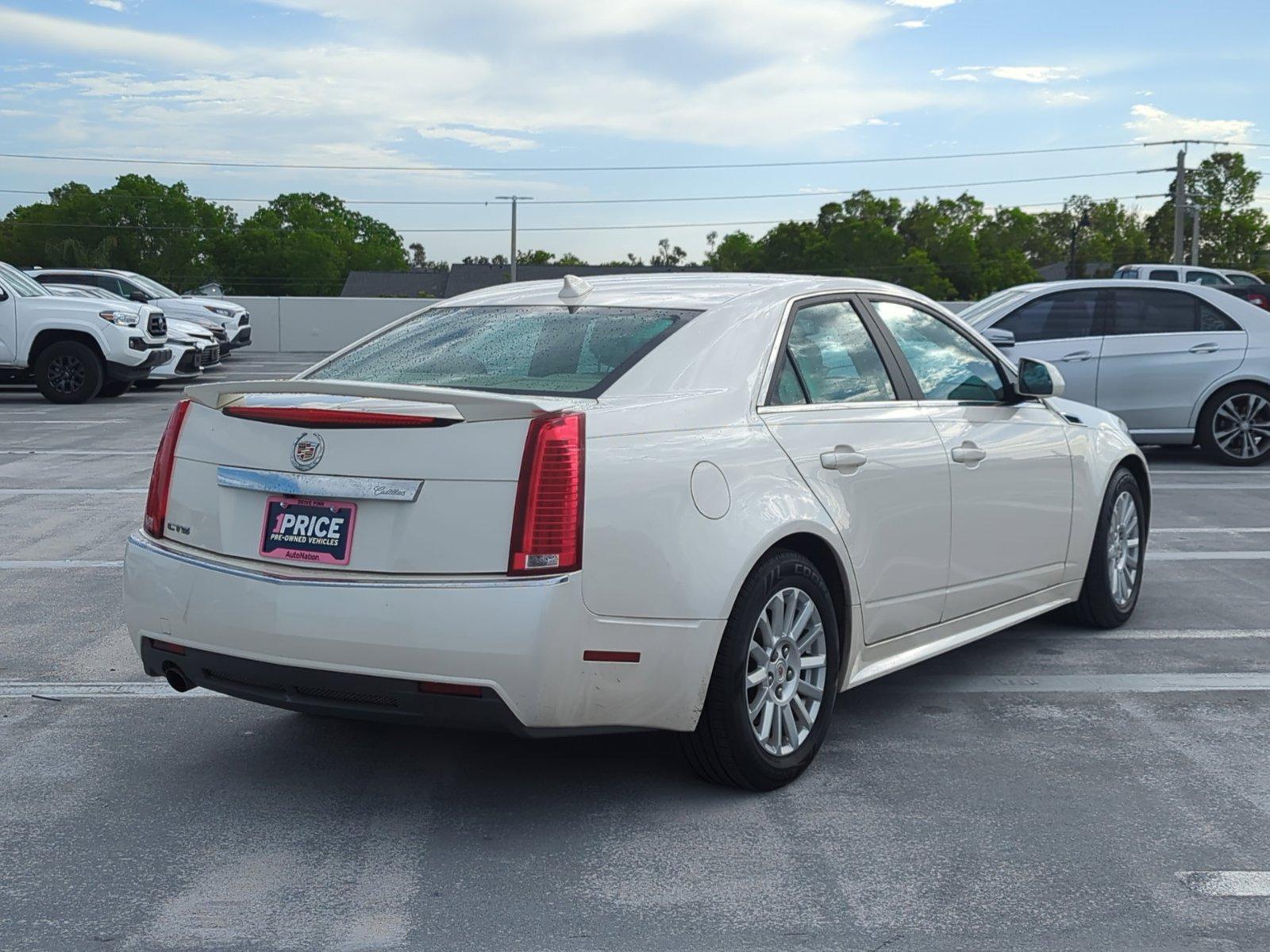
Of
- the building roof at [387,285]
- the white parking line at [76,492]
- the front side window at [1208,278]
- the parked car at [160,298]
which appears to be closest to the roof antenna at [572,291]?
the white parking line at [76,492]

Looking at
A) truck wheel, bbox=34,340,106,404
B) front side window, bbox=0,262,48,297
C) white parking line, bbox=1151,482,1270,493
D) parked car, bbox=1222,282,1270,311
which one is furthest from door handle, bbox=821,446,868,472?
parked car, bbox=1222,282,1270,311

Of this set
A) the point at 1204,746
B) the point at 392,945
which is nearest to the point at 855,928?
the point at 392,945

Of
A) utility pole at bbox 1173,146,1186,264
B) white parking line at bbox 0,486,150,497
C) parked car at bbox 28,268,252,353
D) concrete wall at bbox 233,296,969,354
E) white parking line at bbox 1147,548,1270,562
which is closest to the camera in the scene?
white parking line at bbox 1147,548,1270,562

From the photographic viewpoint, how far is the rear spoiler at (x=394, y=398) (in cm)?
396

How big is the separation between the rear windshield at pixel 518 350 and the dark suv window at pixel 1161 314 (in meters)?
9.55

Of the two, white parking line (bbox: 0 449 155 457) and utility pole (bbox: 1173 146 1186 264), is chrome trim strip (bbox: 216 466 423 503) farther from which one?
utility pole (bbox: 1173 146 1186 264)

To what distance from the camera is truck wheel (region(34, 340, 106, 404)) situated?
20.2 m

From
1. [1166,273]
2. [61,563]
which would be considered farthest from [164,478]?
[1166,273]

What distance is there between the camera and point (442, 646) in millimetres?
3850

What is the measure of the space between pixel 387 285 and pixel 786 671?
428ft

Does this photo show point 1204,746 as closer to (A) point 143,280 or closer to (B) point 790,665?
(B) point 790,665

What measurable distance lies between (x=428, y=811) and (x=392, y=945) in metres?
0.94

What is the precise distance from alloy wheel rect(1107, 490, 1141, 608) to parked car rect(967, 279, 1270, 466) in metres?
6.31

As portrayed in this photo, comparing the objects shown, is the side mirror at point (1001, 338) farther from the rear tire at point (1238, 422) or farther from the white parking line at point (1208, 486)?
the rear tire at point (1238, 422)
